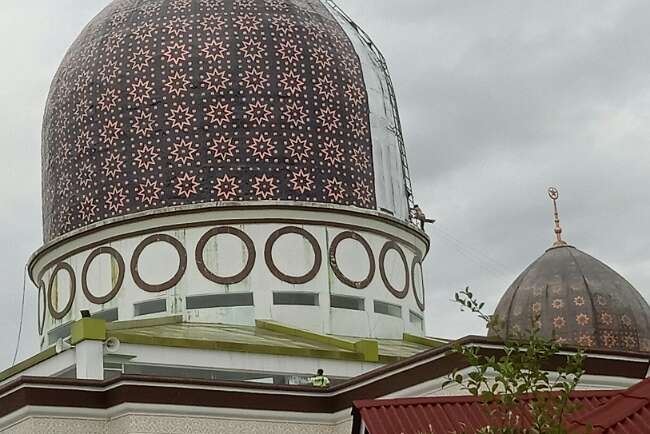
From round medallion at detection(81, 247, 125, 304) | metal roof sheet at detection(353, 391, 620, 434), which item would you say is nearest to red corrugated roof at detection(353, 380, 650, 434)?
metal roof sheet at detection(353, 391, 620, 434)

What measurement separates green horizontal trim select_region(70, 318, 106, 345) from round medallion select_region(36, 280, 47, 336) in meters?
4.72

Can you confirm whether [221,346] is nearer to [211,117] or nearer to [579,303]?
[211,117]

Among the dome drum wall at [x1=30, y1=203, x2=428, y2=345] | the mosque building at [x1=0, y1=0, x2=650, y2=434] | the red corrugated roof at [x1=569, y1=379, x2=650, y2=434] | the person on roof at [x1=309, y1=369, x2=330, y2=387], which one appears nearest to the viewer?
the red corrugated roof at [x1=569, y1=379, x2=650, y2=434]

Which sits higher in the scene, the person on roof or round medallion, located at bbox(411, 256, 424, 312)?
round medallion, located at bbox(411, 256, 424, 312)

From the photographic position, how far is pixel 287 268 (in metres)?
23.2

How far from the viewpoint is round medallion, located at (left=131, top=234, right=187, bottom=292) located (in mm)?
22922

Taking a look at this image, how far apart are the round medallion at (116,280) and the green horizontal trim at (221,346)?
2.40 m

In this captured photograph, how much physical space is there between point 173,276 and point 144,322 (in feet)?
4.10

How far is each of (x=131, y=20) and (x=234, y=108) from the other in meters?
2.70

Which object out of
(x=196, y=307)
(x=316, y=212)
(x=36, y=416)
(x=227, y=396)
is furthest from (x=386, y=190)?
(x=36, y=416)

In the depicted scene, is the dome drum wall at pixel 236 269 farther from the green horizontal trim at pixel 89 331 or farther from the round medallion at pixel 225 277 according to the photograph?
the green horizontal trim at pixel 89 331

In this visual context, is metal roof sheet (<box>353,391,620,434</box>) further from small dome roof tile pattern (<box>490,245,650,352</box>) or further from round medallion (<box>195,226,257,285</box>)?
small dome roof tile pattern (<box>490,245,650,352</box>)

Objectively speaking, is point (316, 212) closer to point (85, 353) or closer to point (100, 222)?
point (100, 222)

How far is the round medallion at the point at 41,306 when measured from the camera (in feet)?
80.6
